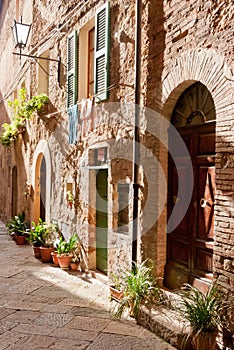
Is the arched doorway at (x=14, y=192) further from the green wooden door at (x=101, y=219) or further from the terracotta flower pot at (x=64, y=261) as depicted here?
the green wooden door at (x=101, y=219)

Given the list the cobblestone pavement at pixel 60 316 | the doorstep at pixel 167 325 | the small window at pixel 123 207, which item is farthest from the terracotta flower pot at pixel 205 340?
the small window at pixel 123 207

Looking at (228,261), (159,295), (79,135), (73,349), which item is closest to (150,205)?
(159,295)

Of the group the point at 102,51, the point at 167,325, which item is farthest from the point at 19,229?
the point at 167,325

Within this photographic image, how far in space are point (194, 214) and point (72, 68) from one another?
4256 mm

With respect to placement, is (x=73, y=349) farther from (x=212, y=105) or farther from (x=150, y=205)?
(x=212, y=105)

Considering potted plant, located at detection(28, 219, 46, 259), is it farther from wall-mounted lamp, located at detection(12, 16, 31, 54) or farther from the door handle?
the door handle

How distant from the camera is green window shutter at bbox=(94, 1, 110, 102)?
6145 mm

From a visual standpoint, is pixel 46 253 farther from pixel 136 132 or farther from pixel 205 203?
pixel 205 203

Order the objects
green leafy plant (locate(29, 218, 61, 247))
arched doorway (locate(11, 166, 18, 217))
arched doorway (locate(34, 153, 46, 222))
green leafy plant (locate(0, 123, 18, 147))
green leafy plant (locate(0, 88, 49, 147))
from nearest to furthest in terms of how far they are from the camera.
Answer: green leafy plant (locate(29, 218, 61, 247)), green leafy plant (locate(0, 88, 49, 147)), arched doorway (locate(34, 153, 46, 222)), green leafy plant (locate(0, 123, 18, 147)), arched doorway (locate(11, 166, 18, 217))

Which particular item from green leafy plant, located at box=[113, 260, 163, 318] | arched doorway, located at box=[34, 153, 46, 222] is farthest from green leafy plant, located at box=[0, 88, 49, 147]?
green leafy plant, located at box=[113, 260, 163, 318]

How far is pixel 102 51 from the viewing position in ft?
20.8

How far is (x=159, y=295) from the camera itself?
15.4 ft

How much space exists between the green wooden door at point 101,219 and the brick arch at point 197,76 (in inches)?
86.2

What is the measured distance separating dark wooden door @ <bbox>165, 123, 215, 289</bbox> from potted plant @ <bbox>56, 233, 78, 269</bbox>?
2739 millimetres
